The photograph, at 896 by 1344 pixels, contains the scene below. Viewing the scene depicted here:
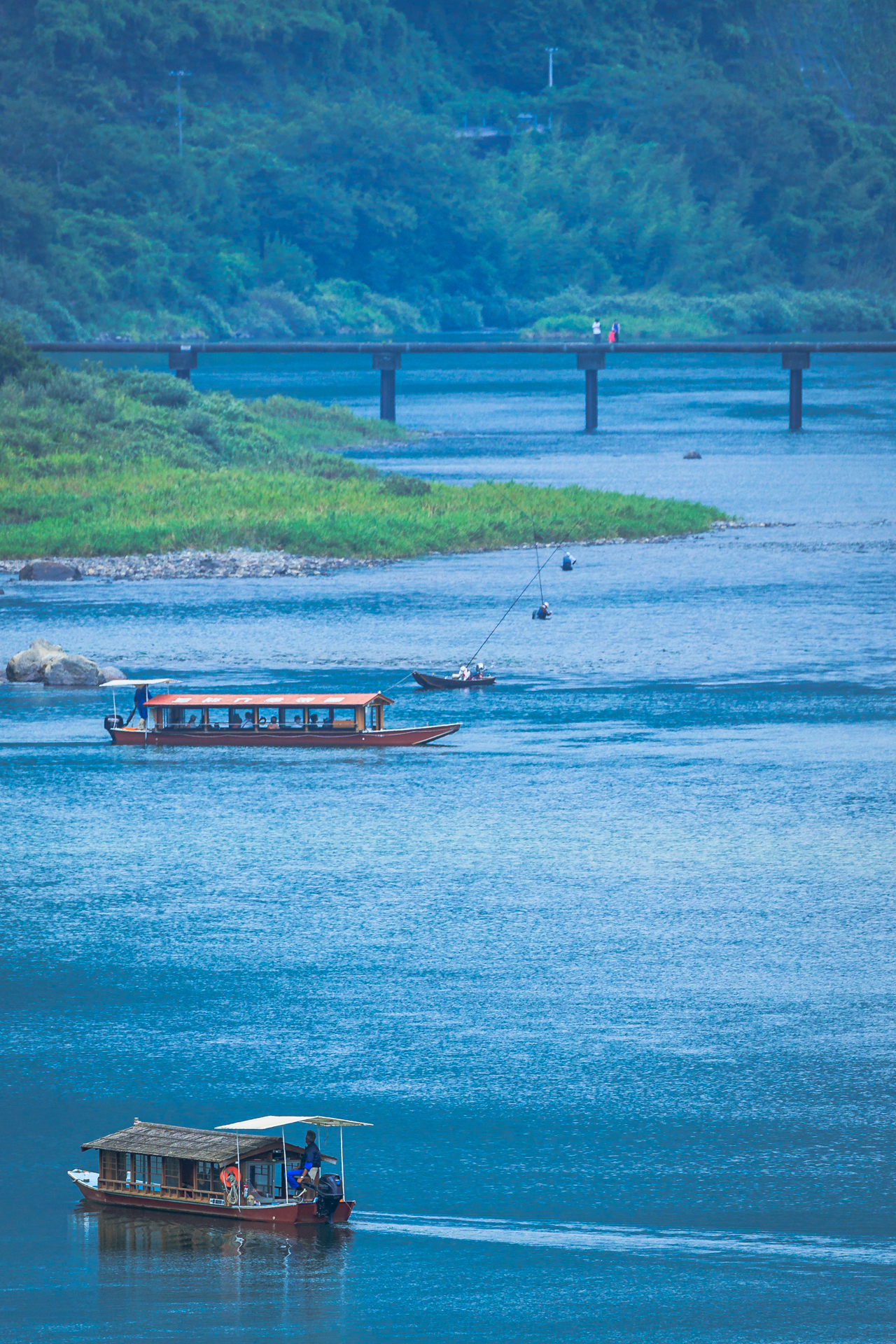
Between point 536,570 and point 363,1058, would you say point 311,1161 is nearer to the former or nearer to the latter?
point 363,1058

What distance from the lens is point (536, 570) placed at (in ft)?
316

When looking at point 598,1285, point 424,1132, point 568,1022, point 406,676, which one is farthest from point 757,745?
point 598,1285

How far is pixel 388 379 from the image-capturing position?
515ft

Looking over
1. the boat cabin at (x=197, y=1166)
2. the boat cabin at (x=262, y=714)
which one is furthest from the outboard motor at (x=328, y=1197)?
the boat cabin at (x=262, y=714)

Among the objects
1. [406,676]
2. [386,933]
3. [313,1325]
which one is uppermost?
[406,676]

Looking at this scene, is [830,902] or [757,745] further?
[757,745]

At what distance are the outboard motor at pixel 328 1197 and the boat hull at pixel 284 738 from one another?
107ft

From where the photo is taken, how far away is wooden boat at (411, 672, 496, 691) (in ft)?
230

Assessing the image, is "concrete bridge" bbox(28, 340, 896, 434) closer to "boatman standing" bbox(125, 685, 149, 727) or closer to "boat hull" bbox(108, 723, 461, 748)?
"boatman standing" bbox(125, 685, 149, 727)

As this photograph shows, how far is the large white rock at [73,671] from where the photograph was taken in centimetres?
7112

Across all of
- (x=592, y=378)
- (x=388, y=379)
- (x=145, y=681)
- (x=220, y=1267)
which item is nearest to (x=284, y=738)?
(x=145, y=681)

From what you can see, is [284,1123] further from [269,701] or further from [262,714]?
[262,714]

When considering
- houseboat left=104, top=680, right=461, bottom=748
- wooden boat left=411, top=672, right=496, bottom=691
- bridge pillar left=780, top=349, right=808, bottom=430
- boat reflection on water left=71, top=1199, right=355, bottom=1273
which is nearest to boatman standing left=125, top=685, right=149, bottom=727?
houseboat left=104, top=680, right=461, bottom=748

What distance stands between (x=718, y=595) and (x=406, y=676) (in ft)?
71.6
